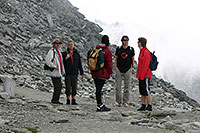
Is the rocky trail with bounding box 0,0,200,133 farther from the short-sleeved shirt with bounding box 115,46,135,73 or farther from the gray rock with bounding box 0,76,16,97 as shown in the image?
the short-sleeved shirt with bounding box 115,46,135,73

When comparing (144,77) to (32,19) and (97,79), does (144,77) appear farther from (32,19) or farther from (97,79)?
(32,19)

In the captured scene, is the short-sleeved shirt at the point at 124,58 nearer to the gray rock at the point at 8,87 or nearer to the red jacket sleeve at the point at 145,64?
the red jacket sleeve at the point at 145,64

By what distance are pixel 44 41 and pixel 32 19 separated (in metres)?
4.70

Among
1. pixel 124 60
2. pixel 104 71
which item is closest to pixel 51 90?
pixel 124 60

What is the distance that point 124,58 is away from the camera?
994 cm

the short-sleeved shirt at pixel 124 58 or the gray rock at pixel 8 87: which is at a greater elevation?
the short-sleeved shirt at pixel 124 58

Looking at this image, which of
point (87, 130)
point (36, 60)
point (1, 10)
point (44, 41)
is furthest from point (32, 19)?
point (87, 130)

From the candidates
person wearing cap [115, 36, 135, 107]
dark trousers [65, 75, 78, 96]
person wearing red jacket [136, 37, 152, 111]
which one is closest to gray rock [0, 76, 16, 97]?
dark trousers [65, 75, 78, 96]

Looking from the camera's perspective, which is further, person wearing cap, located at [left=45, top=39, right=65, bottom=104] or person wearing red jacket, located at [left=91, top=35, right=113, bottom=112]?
person wearing cap, located at [left=45, top=39, right=65, bottom=104]

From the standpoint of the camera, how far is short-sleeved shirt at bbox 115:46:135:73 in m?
9.94

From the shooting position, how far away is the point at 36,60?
1812 cm

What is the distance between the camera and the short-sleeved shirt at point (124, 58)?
994cm

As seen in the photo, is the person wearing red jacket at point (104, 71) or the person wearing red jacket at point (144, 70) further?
the person wearing red jacket at point (144, 70)

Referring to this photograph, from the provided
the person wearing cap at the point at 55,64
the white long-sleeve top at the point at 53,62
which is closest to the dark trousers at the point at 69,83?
the person wearing cap at the point at 55,64
